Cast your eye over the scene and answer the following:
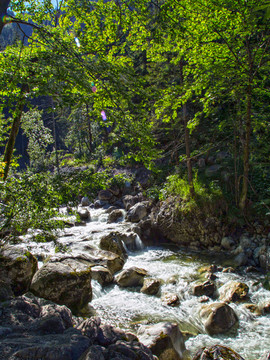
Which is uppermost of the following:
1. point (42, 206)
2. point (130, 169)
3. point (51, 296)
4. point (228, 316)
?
point (130, 169)

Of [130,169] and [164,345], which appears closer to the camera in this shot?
[164,345]

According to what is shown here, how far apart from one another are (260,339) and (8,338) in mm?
4601

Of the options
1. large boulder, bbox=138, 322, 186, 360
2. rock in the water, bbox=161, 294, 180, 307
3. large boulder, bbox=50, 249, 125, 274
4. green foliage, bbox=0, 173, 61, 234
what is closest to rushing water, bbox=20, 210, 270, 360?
rock in the water, bbox=161, 294, 180, 307

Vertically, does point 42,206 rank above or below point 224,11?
below

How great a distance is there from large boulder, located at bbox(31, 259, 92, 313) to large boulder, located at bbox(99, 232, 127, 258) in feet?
10.5

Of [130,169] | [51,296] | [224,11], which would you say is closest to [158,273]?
[51,296]

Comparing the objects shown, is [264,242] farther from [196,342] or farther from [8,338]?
[8,338]

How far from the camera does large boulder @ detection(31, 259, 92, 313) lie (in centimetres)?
566

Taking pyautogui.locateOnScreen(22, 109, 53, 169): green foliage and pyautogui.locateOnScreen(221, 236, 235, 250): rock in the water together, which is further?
pyautogui.locateOnScreen(22, 109, 53, 169): green foliage

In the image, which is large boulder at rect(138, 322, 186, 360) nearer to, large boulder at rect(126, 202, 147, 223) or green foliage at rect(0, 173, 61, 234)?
green foliage at rect(0, 173, 61, 234)

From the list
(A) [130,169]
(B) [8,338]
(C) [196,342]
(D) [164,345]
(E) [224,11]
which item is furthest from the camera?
(A) [130,169]

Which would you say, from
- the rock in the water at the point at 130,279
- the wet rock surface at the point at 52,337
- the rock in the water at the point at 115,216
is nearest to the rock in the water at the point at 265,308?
the rock in the water at the point at 130,279

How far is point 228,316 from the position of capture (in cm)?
507

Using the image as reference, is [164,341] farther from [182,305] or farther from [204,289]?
[204,289]
